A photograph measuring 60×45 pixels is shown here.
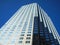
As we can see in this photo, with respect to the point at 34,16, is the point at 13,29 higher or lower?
lower

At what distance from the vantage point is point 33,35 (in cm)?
8300

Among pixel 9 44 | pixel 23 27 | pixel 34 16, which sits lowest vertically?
pixel 9 44

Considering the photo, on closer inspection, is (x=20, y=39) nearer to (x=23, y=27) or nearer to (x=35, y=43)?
(x=35, y=43)

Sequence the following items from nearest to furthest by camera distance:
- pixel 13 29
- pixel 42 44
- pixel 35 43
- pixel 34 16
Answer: pixel 35 43 → pixel 42 44 → pixel 13 29 → pixel 34 16

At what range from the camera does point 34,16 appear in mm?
123500

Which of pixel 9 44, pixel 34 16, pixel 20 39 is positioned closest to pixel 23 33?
pixel 20 39

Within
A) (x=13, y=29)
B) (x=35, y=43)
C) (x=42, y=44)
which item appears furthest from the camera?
(x=13, y=29)

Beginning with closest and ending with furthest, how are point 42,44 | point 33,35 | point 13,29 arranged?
1. point 42,44
2. point 33,35
3. point 13,29

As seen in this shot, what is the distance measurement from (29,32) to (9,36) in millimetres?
10394

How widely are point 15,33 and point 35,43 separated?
17.9m

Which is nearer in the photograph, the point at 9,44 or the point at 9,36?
the point at 9,44

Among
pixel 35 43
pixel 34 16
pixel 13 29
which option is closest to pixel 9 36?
pixel 13 29

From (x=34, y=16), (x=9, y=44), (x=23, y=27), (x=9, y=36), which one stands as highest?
(x=34, y=16)

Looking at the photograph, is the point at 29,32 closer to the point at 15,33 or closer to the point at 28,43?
the point at 15,33
